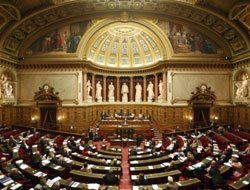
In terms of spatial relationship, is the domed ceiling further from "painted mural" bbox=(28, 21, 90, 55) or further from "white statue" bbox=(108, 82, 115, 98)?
"white statue" bbox=(108, 82, 115, 98)

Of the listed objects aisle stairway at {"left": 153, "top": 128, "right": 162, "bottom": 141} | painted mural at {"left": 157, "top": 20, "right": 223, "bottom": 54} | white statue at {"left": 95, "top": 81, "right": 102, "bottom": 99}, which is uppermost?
painted mural at {"left": 157, "top": 20, "right": 223, "bottom": 54}

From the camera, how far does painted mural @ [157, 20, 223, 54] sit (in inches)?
802

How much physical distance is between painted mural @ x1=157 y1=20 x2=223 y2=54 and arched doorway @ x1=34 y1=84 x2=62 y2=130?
58.0 feet

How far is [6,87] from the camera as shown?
62.9 feet

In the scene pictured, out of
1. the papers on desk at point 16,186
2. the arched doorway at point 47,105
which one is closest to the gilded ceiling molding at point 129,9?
the arched doorway at point 47,105

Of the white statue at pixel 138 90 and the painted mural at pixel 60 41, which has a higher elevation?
the painted mural at pixel 60 41

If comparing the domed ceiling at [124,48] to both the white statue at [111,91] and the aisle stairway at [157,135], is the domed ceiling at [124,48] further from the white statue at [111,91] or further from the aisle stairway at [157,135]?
the aisle stairway at [157,135]

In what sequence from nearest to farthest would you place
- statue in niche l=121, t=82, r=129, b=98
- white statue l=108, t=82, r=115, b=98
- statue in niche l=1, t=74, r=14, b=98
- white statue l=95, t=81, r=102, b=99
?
statue in niche l=1, t=74, r=14, b=98 < white statue l=95, t=81, r=102, b=99 < white statue l=108, t=82, r=115, b=98 < statue in niche l=121, t=82, r=129, b=98

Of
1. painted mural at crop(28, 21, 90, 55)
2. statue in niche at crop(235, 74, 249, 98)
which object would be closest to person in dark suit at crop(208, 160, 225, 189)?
statue in niche at crop(235, 74, 249, 98)

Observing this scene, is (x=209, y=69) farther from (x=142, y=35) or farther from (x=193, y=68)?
(x=142, y=35)

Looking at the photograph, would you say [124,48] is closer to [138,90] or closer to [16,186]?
[138,90]

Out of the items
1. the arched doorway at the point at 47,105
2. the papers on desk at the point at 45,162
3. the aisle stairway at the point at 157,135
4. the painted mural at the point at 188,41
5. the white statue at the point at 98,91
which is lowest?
the aisle stairway at the point at 157,135

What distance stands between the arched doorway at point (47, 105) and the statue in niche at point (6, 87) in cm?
310

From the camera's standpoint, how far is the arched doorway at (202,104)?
66.2 feet
